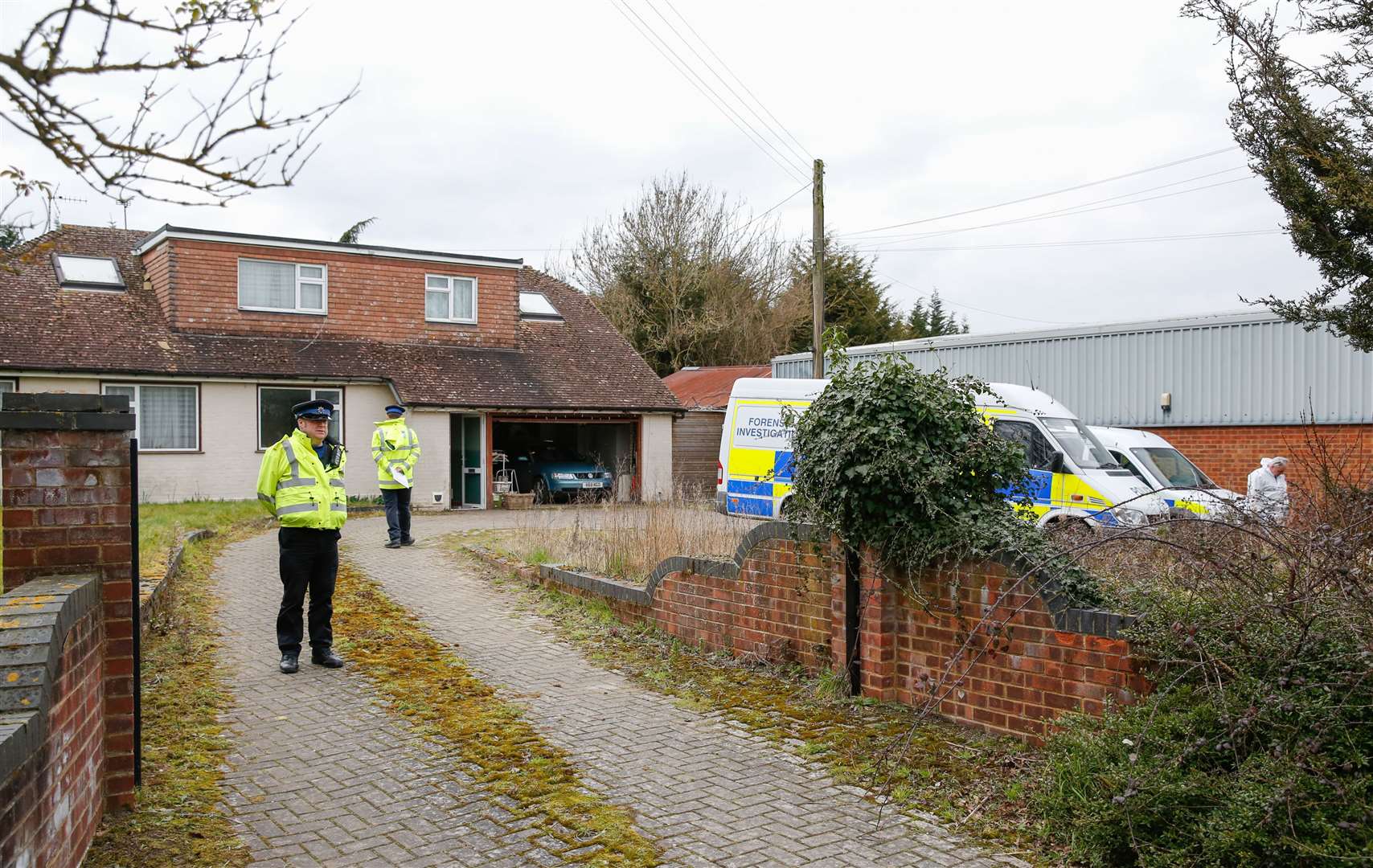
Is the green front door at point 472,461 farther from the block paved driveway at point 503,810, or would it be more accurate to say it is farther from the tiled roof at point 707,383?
the block paved driveway at point 503,810

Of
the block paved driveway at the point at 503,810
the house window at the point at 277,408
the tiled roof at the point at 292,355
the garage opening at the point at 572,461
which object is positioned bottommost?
the block paved driveway at the point at 503,810

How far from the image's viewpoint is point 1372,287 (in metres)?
7.96

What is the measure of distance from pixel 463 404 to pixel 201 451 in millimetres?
5190

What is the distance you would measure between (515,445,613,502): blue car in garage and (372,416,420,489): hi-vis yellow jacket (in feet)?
30.9

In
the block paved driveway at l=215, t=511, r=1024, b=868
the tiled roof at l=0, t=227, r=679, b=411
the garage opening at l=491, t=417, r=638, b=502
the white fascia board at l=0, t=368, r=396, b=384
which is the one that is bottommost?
the block paved driveway at l=215, t=511, r=1024, b=868

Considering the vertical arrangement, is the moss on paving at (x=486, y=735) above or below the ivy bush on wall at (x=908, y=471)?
below

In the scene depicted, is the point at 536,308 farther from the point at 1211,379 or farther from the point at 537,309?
the point at 1211,379

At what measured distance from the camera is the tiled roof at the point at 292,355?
20.2 m

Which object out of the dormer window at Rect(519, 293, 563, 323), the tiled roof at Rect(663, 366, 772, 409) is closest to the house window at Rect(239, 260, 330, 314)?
the dormer window at Rect(519, 293, 563, 323)

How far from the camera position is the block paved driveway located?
444 cm

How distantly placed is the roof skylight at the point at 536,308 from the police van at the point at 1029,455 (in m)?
12.0

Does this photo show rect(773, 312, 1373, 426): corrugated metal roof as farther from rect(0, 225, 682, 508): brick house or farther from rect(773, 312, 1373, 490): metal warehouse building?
rect(0, 225, 682, 508): brick house

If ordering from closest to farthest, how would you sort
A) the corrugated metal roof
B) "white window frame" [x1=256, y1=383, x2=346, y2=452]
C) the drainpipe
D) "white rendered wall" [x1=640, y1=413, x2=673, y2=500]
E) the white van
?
1. the drainpipe
2. the white van
3. the corrugated metal roof
4. "white window frame" [x1=256, y1=383, x2=346, y2=452]
5. "white rendered wall" [x1=640, y1=413, x2=673, y2=500]

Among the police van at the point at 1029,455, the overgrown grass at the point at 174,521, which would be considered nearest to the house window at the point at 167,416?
the overgrown grass at the point at 174,521
